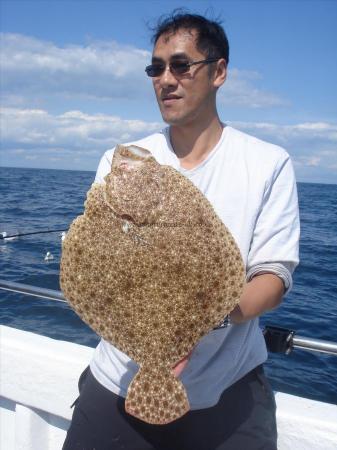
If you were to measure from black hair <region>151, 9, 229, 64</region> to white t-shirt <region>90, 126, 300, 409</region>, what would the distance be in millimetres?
504

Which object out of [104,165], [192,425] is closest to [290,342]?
[192,425]

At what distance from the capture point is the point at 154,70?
7.70 ft

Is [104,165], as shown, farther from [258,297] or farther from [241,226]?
[258,297]

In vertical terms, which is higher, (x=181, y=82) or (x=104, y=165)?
(x=181, y=82)

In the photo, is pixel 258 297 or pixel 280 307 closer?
pixel 258 297

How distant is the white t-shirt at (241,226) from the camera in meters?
2.23

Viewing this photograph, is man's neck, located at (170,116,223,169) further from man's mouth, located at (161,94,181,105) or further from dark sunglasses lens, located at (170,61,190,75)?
dark sunglasses lens, located at (170,61,190,75)

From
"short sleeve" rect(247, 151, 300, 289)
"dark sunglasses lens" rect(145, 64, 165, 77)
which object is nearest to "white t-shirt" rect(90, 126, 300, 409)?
"short sleeve" rect(247, 151, 300, 289)

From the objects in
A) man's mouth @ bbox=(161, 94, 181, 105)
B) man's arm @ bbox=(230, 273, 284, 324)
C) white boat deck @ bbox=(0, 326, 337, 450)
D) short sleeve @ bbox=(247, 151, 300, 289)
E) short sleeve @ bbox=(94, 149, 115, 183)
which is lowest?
white boat deck @ bbox=(0, 326, 337, 450)

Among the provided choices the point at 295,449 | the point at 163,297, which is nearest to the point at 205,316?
the point at 163,297

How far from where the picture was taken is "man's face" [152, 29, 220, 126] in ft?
7.52

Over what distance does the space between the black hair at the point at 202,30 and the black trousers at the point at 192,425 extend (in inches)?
67.6

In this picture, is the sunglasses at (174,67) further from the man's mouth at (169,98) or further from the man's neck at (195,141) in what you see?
the man's neck at (195,141)

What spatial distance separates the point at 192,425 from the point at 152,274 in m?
1.00
